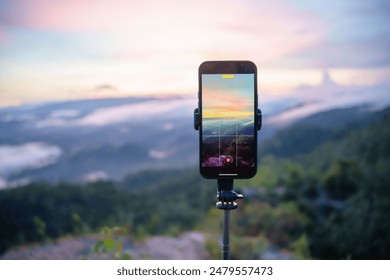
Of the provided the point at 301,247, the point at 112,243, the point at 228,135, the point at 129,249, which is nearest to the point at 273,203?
the point at 301,247

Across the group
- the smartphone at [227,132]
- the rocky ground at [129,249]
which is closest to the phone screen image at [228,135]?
the smartphone at [227,132]

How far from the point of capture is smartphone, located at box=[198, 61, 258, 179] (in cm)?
198

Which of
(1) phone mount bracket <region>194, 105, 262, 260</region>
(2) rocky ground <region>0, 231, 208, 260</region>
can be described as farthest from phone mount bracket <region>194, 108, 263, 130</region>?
(2) rocky ground <region>0, 231, 208, 260</region>

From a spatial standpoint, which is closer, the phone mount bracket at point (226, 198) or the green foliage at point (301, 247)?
the phone mount bracket at point (226, 198)

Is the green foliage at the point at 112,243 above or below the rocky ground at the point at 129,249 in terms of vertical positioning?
above

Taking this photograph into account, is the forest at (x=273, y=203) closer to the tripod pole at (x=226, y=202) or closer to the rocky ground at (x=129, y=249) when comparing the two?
the rocky ground at (x=129, y=249)

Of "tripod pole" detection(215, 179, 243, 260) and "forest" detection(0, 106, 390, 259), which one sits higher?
"tripod pole" detection(215, 179, 243, 260)

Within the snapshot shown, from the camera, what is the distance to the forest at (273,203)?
3438 mm

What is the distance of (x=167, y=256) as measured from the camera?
11.1ft

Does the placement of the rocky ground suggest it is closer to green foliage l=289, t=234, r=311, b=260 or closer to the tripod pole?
green foliage l=289, t=234, r=311, b=260

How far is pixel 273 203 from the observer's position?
11.9 feet

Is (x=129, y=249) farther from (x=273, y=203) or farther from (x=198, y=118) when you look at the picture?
(x=198, y=118)

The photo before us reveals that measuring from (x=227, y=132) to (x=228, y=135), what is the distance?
12 millimetres
